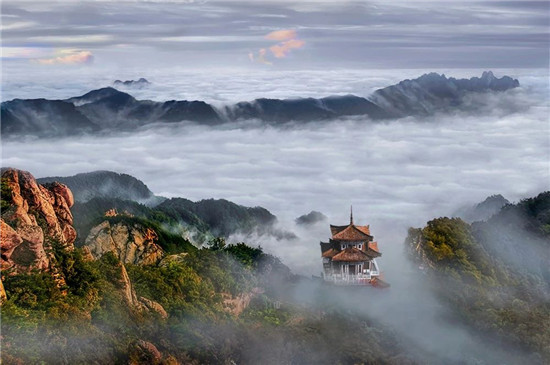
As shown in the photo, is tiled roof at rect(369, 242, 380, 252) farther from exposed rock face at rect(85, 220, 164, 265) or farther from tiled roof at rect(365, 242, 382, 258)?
exposed rock face at rect(85, 220, 164, 265)

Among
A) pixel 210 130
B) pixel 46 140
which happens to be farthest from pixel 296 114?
pixel 46 140

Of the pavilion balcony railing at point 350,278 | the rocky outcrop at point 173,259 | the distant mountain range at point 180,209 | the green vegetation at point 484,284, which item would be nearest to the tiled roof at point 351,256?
the pavilion balcony railing at point 350,278

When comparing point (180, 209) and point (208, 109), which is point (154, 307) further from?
point (208, 109)

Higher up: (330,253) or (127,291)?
(127,291)

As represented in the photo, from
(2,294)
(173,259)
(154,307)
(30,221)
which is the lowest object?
(154,307)

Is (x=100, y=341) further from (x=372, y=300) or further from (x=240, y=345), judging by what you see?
(x=372, y=300)

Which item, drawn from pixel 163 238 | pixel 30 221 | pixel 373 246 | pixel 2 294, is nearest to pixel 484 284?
pixel 373 246

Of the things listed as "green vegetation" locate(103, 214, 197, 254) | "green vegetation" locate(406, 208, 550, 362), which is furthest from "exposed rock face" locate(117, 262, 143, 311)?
"green vegetation" locate(406, 208, 550, 362)
